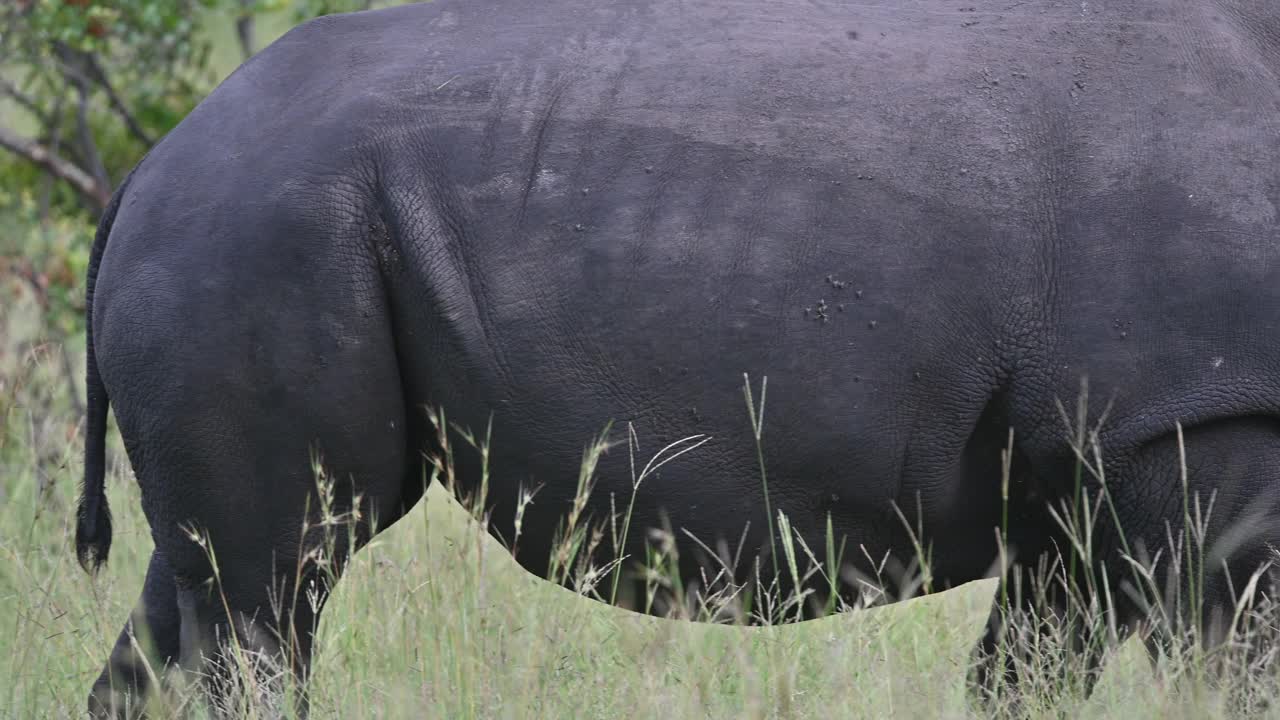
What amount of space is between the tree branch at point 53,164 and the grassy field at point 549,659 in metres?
2.37

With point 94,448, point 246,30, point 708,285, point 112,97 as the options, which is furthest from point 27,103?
point 708,285

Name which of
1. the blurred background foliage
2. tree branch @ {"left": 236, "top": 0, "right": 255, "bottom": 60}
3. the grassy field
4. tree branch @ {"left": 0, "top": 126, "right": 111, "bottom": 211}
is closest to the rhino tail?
the grassy field

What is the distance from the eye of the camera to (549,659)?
98.7 inches

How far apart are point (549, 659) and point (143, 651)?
1.00 meters

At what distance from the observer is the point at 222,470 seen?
2.59 meters

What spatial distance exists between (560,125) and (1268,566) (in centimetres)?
150

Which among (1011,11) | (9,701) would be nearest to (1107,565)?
(1011,11)

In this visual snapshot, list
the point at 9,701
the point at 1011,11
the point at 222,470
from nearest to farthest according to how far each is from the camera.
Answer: the point at 222,470
the point at 1011,11
the point at 9,701

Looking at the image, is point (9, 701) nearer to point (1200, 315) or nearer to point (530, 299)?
point (530, 299)

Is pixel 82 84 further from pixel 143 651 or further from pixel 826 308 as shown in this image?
pixel 826 308

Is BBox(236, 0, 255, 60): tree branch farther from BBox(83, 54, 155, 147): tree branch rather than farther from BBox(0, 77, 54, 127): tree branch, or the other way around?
BBox(0, 77, 54, 127): tree branch

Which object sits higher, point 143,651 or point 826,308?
point 826,308

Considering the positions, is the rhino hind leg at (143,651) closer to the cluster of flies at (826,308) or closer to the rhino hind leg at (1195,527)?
the cluster of flies at (826,308)

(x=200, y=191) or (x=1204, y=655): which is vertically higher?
(x=200, y=191)
